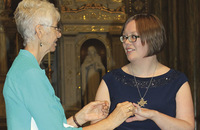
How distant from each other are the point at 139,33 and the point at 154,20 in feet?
0.58

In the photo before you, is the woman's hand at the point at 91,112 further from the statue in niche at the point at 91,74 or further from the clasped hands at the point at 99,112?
the statue in niche at the point at 91,74

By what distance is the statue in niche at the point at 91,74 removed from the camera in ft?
31.7

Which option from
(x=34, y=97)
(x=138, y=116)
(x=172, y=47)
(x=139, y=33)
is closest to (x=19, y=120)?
(x=34, y=97)

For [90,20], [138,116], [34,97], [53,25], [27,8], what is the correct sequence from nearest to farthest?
[34,97] → [27,8] → [53,25] → [138,116] → [90,20]

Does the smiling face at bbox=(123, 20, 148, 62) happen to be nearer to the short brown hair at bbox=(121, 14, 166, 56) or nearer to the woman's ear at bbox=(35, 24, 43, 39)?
the short brown hair at bbox=(121, 14, 166, 56)

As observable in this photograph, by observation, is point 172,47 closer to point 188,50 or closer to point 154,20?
point 188,50

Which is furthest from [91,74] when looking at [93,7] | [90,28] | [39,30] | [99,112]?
[39,30]

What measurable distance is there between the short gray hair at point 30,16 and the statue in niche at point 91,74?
25.1 feet

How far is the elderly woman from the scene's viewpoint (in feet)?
5.48

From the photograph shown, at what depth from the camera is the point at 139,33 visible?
2.38 meters

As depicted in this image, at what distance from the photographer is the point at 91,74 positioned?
381 inches

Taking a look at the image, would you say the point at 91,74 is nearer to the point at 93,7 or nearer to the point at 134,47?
the point at 93,7

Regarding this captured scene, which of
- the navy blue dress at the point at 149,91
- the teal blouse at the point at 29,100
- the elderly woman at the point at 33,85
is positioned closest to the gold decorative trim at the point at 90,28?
the navy blue dress at the point at 149,91

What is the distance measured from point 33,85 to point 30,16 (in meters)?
0.54
